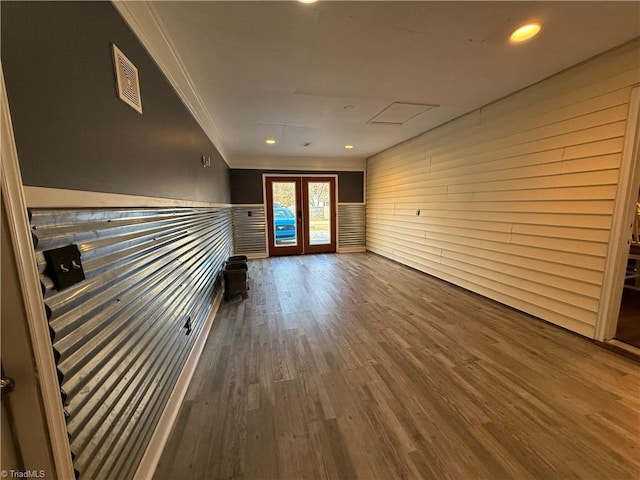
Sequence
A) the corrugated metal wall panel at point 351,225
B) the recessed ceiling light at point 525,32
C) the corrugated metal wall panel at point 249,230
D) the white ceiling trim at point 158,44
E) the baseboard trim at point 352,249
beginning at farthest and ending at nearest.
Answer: the baseboard trim at point 352,249
the corrugated metal wall panel at point 351,225
the corrugated metal wall panel at point 249,230
the recessed ceiling light at point 525,32
the white ceiling trim at point 158,44

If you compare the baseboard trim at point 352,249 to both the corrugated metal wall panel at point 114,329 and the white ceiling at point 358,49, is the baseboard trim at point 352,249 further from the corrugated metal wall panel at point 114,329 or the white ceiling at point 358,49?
the corrugated metal wall panel at point 114,329

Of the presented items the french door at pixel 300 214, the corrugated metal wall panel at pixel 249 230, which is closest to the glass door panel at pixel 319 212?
the french door at pixel 300 214

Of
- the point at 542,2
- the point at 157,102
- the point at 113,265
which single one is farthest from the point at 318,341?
the point at 542,2

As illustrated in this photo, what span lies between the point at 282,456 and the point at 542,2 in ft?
10.0

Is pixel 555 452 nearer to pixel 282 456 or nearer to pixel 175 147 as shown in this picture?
pixel 282 456

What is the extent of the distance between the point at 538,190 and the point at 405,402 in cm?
259

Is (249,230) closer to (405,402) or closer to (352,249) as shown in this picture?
(352,249)

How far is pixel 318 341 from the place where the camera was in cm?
238

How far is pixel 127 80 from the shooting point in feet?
4.08

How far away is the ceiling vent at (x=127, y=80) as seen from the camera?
1.16 metres

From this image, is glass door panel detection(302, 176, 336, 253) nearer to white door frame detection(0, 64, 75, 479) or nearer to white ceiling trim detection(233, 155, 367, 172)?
white ceiling trim detection(233, 155, 367, 172)

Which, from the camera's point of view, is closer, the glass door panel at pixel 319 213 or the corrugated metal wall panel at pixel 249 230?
the corrugated metal wall panel at pixel 249 230

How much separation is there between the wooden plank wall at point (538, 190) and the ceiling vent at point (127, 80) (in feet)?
11.5

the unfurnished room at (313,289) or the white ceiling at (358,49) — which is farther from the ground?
the white ceiling at (358,49)
